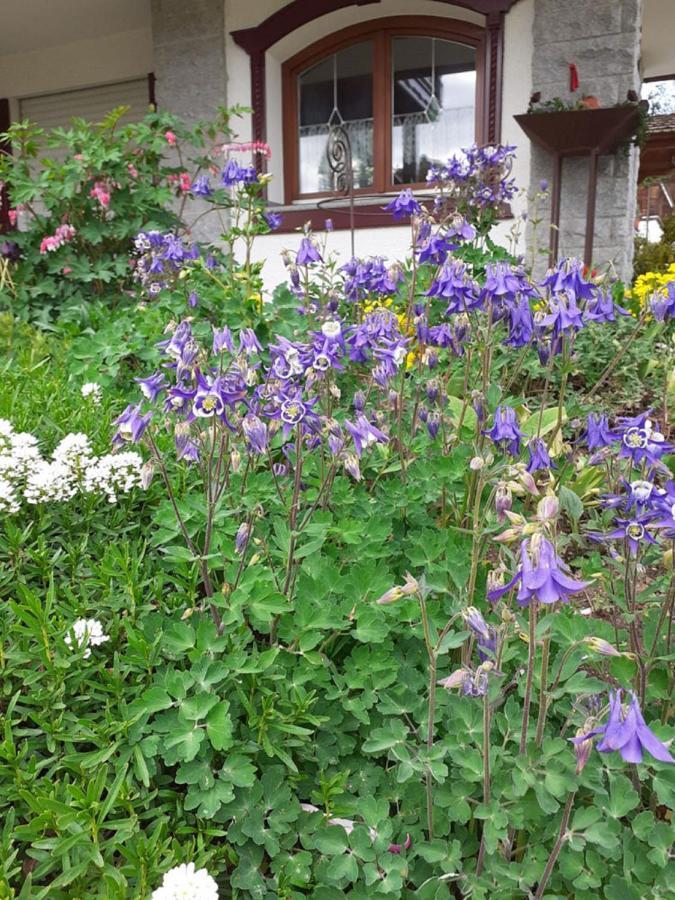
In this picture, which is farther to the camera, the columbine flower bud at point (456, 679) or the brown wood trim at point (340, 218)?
the brown wood trim at point (340, 218)

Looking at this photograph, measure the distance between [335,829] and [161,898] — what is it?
317 millimetres

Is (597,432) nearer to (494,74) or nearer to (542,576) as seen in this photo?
(542,576)

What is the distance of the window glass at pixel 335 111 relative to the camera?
6.23m

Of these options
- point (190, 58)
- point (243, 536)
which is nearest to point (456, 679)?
point (243, 536)

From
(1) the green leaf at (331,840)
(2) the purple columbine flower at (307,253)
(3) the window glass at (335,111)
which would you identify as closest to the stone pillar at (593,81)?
(3) the window glass at (335,111)

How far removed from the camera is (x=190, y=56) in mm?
6340

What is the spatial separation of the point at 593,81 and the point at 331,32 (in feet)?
7.49

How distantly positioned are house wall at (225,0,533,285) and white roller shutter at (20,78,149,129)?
1668mm

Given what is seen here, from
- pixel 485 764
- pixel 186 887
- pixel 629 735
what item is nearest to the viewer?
pixel 629 735

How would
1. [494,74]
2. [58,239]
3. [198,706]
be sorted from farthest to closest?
[494,74] < [58,239] < [198,706]

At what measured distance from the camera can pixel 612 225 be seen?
17.6 ft

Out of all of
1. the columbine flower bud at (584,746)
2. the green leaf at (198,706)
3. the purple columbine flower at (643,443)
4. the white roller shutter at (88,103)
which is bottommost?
the green leaf at (198,706)

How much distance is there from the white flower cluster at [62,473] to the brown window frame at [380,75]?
16.0 feet

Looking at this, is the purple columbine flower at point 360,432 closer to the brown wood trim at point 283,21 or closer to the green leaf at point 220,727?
the green leaf at point 220,727
